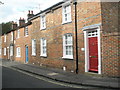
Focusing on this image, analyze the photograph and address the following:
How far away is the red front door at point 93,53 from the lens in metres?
10.3

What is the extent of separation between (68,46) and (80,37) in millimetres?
1908

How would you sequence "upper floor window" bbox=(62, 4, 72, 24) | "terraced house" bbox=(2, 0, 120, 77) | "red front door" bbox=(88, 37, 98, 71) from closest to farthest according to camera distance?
"terraced house" bbox=(2, 0, 120, 77)
"red front door" bbox=(88, 37, 98, 71)
"upper floor window" bbox=(62, 4, 72, 24)

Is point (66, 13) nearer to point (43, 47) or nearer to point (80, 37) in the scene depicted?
point (80, 37)

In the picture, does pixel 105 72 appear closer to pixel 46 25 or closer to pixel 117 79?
pixel 117 79

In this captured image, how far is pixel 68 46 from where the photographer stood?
42.9 feet

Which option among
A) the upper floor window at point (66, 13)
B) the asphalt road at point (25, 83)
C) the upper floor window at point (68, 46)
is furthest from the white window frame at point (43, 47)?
the asphalt road at point (25, 83)

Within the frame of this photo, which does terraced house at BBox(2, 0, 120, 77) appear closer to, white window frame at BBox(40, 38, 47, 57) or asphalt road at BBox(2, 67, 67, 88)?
white window frame at BBox(40, 38, 47, 57)

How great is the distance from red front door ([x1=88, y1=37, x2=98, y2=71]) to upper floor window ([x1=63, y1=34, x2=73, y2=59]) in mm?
2158

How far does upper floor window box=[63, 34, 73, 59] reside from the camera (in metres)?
12.7

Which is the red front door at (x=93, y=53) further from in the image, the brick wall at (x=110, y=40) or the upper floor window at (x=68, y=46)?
the upper floor window at (x=68, y=46)

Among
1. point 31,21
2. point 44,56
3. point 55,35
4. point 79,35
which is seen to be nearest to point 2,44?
point 31,21

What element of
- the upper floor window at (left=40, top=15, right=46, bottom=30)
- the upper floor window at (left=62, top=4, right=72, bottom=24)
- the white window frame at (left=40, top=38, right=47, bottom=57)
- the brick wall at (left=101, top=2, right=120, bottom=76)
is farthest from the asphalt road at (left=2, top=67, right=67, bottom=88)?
the upper floor window at (left=40, top=15, right=46, bottom=30)

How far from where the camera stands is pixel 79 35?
38.1 ft

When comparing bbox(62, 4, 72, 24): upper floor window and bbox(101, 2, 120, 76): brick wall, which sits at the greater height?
bbox(62, 4, 72, 24): upper floor window
